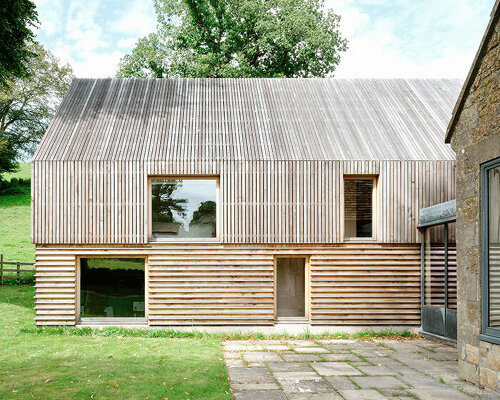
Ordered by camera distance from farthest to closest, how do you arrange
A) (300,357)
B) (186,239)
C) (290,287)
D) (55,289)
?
(290,287)
(186,239)
(55,289)
(300,357)

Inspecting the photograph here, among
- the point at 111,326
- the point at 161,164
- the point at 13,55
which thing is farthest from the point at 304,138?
the point at 13,55

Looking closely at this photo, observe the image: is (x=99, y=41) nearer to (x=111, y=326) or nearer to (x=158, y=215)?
(x=158, y=215)

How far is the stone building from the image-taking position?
583cm

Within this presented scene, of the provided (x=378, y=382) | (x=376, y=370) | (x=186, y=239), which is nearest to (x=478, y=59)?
(x=378, y=382)

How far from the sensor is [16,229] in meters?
26.2

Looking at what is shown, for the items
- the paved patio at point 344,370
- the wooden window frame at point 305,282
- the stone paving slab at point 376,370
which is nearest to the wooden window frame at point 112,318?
the paved patio at point 344,370

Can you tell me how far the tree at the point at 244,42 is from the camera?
21125mm

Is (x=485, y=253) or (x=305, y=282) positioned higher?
(x=485, y=253)

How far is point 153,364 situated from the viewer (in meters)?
7.34

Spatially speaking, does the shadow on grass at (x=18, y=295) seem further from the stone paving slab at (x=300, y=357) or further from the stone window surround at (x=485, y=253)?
the stone window surround at (x=485, y=253)

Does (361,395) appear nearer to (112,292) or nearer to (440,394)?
(440,394)

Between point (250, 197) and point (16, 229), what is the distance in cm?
2083

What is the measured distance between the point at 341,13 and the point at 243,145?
15.2 m

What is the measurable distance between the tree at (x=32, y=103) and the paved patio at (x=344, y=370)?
95.4 feet
